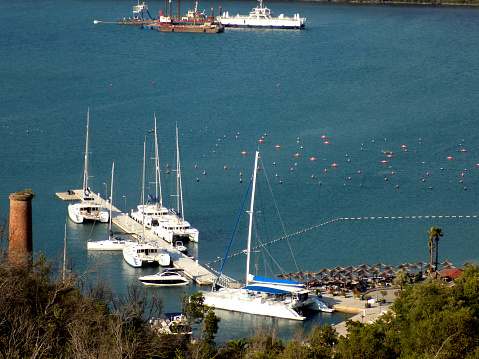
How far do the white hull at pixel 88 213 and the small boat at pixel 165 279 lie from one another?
1084 cm

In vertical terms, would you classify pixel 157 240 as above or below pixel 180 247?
above

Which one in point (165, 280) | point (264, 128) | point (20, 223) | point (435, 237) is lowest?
point (165, 280)

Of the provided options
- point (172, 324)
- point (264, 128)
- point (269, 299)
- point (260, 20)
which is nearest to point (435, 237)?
point (269, 299)

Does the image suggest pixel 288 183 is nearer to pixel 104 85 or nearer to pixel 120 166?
pixel 120 166

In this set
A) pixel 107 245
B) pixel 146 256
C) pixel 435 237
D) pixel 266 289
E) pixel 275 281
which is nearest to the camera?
pixel 266 289

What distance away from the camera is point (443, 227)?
2411 inches

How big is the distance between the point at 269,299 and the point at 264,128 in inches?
1710

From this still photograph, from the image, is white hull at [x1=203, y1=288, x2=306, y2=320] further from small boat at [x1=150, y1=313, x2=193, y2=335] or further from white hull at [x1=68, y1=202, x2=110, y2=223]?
white hull at [x1=68, y1=202, x2=110, y2=223]

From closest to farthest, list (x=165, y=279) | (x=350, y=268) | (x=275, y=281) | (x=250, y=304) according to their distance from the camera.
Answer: (x=250, y=304)
(x=275, y=281)
(x=165, y=279)
(x=350, y=268)

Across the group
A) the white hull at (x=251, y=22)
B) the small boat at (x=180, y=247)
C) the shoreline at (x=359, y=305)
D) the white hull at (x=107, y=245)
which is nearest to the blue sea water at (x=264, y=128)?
the white hull at (x=107, y=245)

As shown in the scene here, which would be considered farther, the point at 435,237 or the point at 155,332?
the point at 435,237

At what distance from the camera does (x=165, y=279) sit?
49.3m

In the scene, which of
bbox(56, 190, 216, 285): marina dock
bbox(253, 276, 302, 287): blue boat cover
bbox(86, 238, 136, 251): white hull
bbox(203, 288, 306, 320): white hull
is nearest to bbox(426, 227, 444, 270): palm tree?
bbox(253, 276, 302, 287): blue boat cover

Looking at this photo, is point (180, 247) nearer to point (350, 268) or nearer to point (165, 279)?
point (165, 279)
